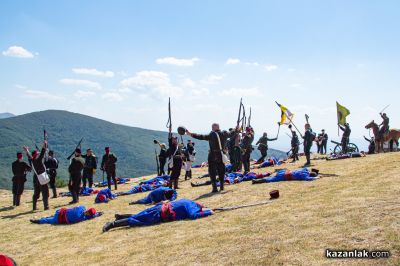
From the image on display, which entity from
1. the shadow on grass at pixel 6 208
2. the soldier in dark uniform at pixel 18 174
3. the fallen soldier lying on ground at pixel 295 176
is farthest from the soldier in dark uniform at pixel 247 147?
the shadow on grass at pixel 6 208

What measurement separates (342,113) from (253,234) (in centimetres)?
2268

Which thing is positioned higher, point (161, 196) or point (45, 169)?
point (45, 169)

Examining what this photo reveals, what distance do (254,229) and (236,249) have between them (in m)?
1.39

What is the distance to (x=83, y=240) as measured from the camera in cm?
1091

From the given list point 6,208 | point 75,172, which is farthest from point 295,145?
point 6,208

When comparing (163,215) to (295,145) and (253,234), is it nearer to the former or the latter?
(253,234)

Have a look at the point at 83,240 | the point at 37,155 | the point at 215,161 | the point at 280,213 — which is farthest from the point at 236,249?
the point at 37,155

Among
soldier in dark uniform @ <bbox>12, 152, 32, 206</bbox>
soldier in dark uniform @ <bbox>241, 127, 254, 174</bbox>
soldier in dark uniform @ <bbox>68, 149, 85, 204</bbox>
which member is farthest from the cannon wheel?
soldier in dark uniform @ <bbox>12, 152, 32, 206</bbox>

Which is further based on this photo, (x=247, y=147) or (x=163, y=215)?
(x=247, y=147)

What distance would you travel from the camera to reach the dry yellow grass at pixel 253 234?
727 cm

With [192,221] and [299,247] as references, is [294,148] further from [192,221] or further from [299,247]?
[299,247]

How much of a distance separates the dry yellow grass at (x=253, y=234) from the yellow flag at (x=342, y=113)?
48.1 ft

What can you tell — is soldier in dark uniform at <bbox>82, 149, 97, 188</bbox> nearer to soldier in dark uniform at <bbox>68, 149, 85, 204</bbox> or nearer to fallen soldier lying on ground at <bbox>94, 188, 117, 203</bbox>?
soldier in dark uniform at <bbox>68, 149, 85, 204</bbox>

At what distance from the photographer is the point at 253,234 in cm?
878
